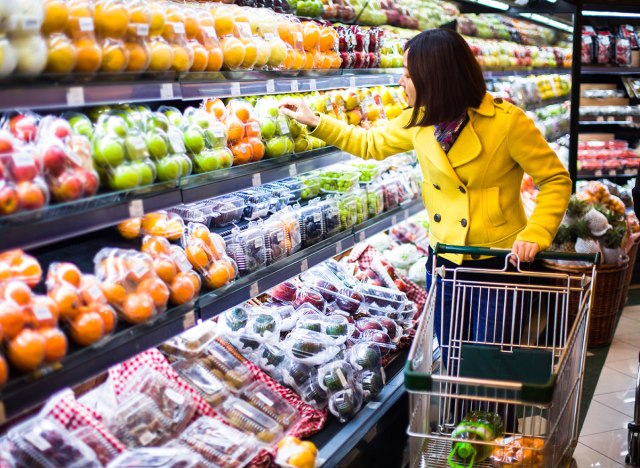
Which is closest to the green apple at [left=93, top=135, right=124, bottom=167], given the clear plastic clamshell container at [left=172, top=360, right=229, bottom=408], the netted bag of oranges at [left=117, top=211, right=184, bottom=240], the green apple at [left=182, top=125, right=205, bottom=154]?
the green apple at [left=182, top=125, right=205, bottom=154]

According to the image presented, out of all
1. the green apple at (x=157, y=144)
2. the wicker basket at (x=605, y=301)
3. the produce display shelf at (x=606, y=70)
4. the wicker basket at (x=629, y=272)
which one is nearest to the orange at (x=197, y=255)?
the green apple at (x=157, y=144)

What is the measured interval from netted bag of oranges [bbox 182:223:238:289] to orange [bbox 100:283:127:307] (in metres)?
0.42

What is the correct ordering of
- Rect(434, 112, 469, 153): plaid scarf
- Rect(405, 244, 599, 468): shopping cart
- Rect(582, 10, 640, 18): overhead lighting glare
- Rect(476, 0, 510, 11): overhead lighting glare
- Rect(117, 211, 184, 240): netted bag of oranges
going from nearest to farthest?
Rect(405, 244, 599, 468): shopping cart → Rect(117, 211, 184, 240): netted bag of oranges → Rect(434, 112, 469, 153): plaid scarf → Rect(476, 0, 510, 11): overhead lighting glare → Rect(582, 10, 640, 18): overhead lighting glare

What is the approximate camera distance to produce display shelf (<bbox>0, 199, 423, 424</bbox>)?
1700mm

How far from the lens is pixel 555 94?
7.25m

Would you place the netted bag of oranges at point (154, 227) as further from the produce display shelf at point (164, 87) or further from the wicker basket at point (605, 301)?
the wicker basket at point (605, 301)

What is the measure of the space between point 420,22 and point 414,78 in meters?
2.53

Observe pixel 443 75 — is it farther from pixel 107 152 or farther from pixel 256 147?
pixel 107 152

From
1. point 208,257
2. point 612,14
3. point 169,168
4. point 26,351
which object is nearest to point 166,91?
point 169,168

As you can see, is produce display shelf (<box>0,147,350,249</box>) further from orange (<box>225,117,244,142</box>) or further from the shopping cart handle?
the shopping cart handle

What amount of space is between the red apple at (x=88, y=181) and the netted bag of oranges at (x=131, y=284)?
265 millimetres

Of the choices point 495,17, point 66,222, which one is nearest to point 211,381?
point 66,222

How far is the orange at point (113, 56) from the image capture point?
2.07m

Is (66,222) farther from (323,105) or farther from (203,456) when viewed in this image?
(323,105)
